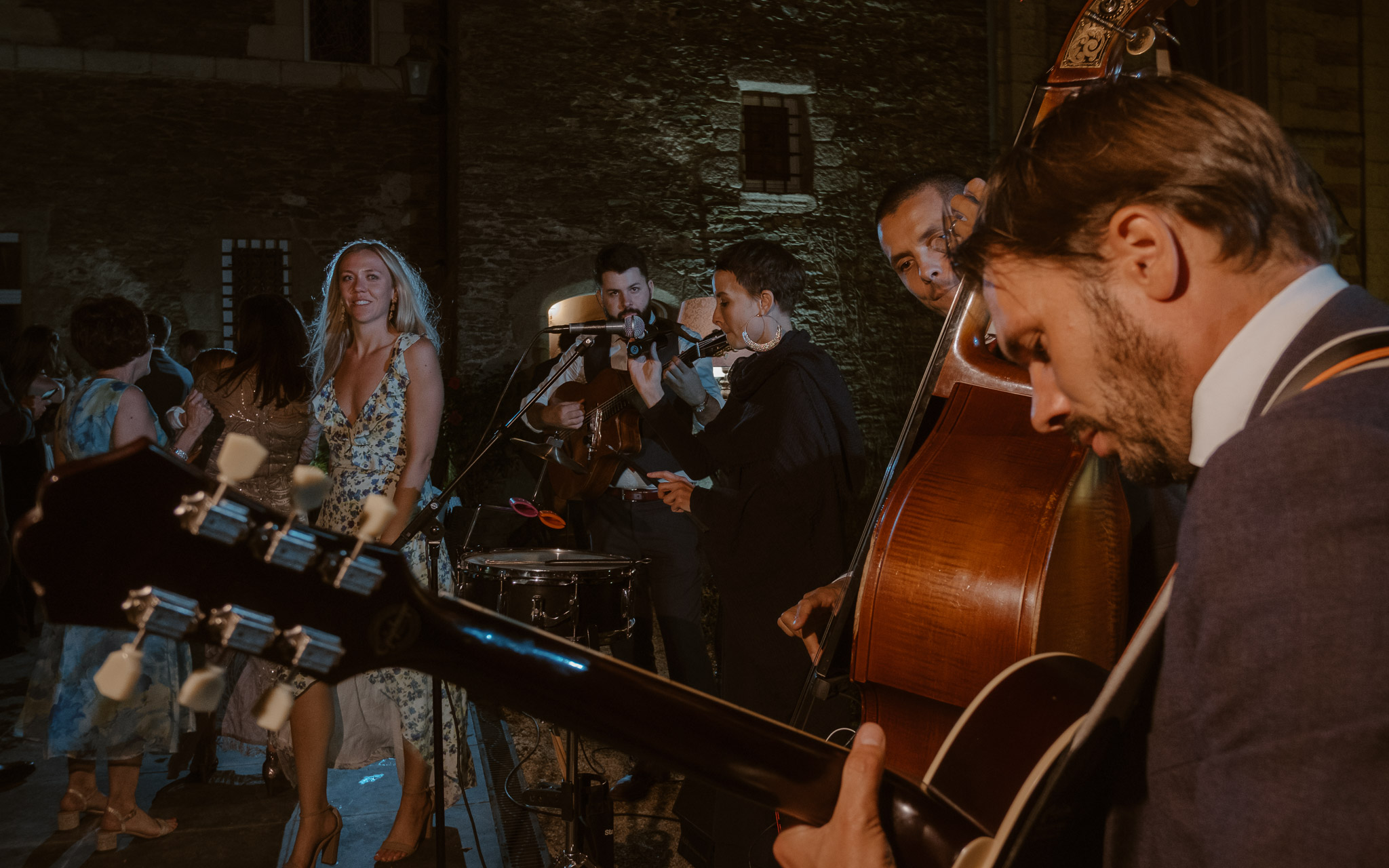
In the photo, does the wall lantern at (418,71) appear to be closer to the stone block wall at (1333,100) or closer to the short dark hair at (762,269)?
the short dark hair at (762,269)

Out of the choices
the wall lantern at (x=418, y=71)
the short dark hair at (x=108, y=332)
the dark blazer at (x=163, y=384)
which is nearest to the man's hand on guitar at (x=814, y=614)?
the short dark hair at (x=108, y=332)

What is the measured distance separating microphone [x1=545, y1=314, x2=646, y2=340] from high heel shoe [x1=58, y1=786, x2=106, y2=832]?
103 inches

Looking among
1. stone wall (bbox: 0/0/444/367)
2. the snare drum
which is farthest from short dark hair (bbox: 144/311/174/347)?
the snare drum

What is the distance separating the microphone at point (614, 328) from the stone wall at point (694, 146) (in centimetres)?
739

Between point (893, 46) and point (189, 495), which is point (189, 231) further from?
point (189, 495)

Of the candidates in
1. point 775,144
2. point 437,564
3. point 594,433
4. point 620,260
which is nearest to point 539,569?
point 437,564

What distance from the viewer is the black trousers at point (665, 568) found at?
13.9ft

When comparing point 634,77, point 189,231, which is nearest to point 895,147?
point 634,77

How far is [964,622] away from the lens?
69.2 inches

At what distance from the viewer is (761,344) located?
3027 mm

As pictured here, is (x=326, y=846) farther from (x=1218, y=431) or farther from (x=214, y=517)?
(x=1218, y=431)

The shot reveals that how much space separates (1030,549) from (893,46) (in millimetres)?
11652

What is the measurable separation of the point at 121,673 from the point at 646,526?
3.63 meters

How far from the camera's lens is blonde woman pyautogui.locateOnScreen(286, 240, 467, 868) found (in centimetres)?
307
